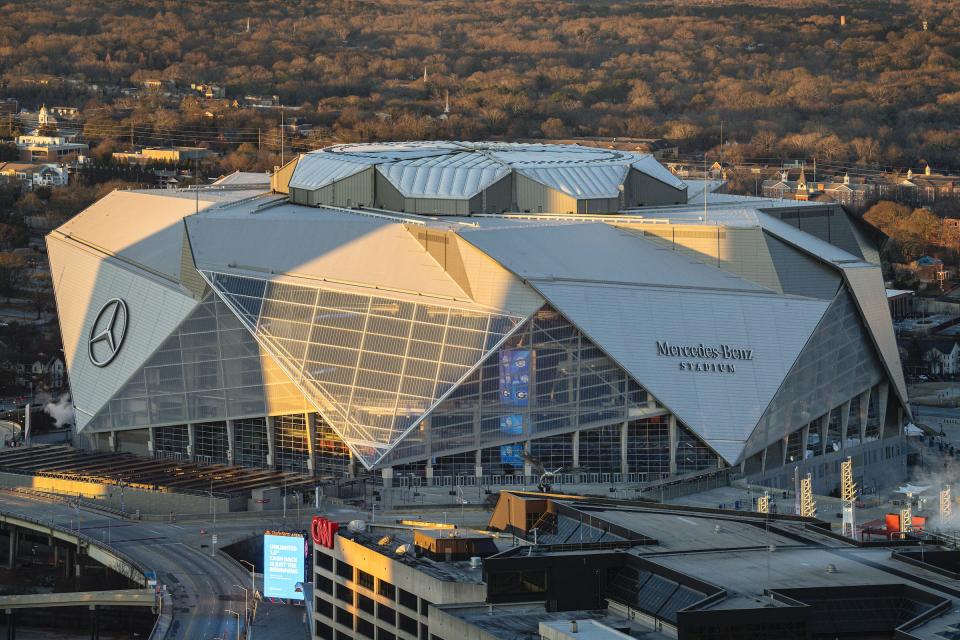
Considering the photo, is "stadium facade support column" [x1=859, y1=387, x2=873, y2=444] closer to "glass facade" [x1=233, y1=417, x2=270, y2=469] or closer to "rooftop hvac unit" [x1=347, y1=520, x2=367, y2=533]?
"glass facade" [x1=233, y1=417, x2=270, y2=469]

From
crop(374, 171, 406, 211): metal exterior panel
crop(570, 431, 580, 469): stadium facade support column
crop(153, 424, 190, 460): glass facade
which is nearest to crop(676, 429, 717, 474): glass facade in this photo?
crop(570, 431, 580, 469): stadium facade support column

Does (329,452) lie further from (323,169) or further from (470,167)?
(323,169)

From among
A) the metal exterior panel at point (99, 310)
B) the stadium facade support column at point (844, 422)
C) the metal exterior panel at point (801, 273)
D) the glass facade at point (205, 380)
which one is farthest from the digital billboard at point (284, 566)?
the stadium facade support column at point (844, 422)

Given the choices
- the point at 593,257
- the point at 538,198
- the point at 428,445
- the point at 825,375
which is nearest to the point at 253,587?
the point at 428,445

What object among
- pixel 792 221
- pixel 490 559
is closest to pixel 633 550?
pixel 490 559

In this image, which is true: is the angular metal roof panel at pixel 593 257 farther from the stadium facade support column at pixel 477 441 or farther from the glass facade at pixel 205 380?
the glass facade at pixel 205 380

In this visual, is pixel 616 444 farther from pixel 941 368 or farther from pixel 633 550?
pixel 941 368
